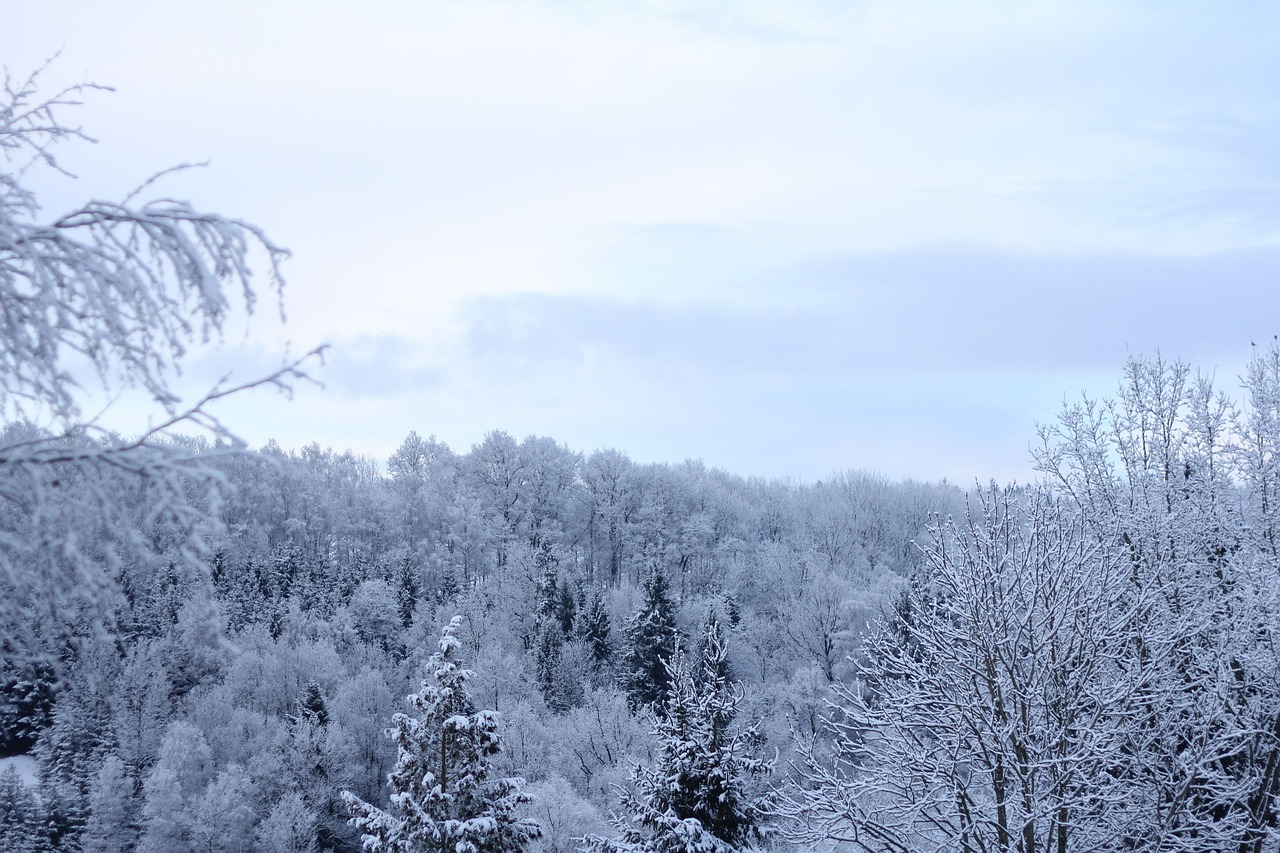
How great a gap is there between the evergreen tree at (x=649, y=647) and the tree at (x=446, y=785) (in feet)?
77.7

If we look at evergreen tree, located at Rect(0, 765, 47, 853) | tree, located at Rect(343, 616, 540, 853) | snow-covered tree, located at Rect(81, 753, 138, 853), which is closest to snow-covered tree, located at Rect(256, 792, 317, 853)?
snow-covered tree, located at Rect(81, 753, 138, 853)

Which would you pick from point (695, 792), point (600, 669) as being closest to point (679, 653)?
point (695, 792)

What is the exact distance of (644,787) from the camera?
13.2m

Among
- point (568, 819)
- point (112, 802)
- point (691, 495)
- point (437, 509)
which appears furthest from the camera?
point (691, 495)

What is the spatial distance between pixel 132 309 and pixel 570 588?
153ft

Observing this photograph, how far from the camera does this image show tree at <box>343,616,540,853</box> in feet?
43.7

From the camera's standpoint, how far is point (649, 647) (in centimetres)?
3931

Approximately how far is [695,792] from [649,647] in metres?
27.1

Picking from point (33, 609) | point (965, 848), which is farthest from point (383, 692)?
point (33, 609)

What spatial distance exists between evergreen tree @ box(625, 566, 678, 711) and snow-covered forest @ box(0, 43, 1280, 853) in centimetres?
21

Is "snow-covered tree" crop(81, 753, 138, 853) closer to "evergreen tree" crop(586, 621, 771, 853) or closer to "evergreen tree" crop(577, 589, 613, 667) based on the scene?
"evergreen tree" crop(577, 589, 613, 667)

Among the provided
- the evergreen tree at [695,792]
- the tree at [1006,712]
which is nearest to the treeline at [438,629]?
the evergreen tree at [695,792]

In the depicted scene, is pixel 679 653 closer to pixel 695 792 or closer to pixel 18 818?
pixel 695 792

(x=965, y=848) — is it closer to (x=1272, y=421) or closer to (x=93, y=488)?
(x=93, y=488)
